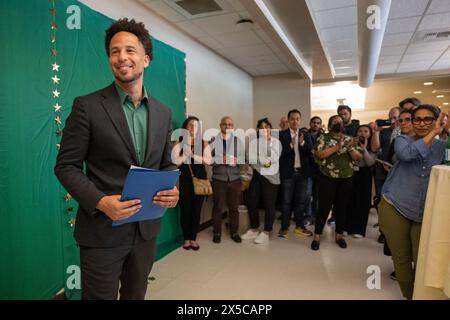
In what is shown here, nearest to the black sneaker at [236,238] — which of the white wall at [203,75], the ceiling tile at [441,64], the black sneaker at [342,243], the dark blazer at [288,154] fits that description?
the dark blazer at [288,154]

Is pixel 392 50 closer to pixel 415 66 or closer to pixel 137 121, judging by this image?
pixel 415 66

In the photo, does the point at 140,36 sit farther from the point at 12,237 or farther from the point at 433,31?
the point at 433,31

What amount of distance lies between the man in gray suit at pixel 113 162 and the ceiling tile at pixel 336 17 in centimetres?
274

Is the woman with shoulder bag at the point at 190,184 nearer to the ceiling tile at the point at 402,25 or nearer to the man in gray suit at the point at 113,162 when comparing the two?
the man in gray suit at the point at 113,162

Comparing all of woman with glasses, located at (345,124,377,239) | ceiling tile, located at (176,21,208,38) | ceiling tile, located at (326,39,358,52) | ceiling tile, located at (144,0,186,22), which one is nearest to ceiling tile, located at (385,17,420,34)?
ceiling tile, located at (326,39,358,52)

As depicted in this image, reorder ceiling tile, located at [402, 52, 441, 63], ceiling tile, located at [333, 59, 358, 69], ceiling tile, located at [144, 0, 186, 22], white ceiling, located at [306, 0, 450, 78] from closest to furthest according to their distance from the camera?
ceiling tile, located at [144, 0, 186, 22] → white ceiling, located at [306, 0, 450, 78] → ceiling tile, located at [402, 52, 441, 63] → ceiling tile, located at [333, 59, 358, 69]

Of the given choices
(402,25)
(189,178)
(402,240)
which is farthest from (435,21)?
(189,178)

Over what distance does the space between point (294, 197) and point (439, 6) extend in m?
2.58

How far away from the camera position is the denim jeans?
3623mm

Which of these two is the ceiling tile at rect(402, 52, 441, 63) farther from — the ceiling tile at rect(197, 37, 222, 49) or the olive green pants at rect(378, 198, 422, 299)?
the olive green pants at rect(378, 198, 422, 299)

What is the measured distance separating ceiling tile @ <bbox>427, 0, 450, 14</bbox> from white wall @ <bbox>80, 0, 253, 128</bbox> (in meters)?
2.67

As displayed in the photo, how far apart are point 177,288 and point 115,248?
143cm

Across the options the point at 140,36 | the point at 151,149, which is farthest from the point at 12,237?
the point at 140,36

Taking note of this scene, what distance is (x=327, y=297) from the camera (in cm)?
216
